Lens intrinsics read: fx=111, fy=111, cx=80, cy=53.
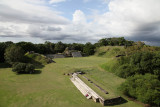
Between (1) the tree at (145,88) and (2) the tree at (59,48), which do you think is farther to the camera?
(2) the tree at (59,48)

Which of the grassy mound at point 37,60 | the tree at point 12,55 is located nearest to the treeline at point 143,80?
the grassy mound at point 37,60

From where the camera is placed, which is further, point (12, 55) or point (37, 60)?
point (37, 60)

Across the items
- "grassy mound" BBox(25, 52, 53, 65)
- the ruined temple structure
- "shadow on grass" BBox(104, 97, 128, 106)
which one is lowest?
"shadow on grass" BBox(104, 97, 128, 106)

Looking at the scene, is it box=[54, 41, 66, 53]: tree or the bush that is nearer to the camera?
the bush

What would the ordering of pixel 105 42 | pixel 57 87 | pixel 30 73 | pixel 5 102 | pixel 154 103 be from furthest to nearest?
pixel 105 42 → pixel 30 73 → pixel 57 87 → pixel 5 102 → pixel 154 103

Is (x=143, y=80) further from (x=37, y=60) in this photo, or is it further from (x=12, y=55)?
(x=37, y=60)

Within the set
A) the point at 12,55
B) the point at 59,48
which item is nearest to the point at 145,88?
the point at 12,55

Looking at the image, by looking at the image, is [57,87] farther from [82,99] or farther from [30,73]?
[30,73]

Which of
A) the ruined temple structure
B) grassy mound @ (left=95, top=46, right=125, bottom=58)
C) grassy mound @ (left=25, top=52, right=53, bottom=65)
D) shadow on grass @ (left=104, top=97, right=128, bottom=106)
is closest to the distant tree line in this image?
shadow on grass @ (left=104, top=97, right=128, bottom=106)

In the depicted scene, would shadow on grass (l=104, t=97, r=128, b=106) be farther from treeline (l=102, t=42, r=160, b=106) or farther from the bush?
the bush

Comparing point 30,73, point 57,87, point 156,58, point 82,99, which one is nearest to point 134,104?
point 82,99

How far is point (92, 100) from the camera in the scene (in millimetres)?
10023

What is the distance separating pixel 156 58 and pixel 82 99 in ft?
33.7

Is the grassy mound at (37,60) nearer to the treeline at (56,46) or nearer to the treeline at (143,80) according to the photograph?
the treeline at (56,46)
